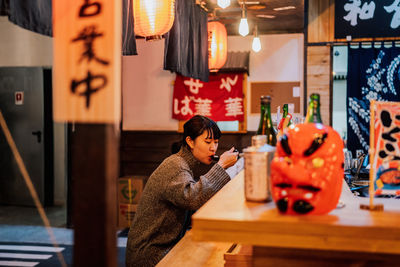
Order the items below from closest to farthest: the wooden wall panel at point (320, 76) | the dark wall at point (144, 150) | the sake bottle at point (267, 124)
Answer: the sake bottle at point (267, 124) < the wooden wall panel at point (320, 76) < the dark wall at point (144, 150)

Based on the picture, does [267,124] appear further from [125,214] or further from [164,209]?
[125,214]

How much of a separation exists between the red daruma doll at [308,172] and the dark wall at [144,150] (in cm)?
736

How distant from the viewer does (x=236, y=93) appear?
855cm

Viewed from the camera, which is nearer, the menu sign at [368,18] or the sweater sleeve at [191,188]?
the sweater sleeve at [191,188]

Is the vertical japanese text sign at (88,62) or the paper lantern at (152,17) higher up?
the paper lantern at (152,17)

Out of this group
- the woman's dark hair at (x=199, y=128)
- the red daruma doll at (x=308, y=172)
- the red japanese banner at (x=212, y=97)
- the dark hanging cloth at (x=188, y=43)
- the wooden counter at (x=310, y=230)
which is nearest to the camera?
the wooden counter at (x=310, y=230)

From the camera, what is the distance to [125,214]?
815 centimetres

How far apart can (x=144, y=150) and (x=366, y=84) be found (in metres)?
4.70

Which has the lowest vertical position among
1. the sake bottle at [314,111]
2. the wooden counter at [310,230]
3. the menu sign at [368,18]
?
the wooden counter at [310,230]

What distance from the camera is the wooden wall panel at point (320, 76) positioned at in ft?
26.9

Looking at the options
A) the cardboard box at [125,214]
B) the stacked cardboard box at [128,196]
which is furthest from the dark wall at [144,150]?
the cardboard box at [125,214]

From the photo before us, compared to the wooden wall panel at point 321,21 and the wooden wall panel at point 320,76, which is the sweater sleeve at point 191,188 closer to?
the wooden wall panel at point 320,76

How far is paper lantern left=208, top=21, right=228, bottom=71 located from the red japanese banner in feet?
4.01

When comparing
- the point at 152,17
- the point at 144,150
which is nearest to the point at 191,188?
the point at 152,17
